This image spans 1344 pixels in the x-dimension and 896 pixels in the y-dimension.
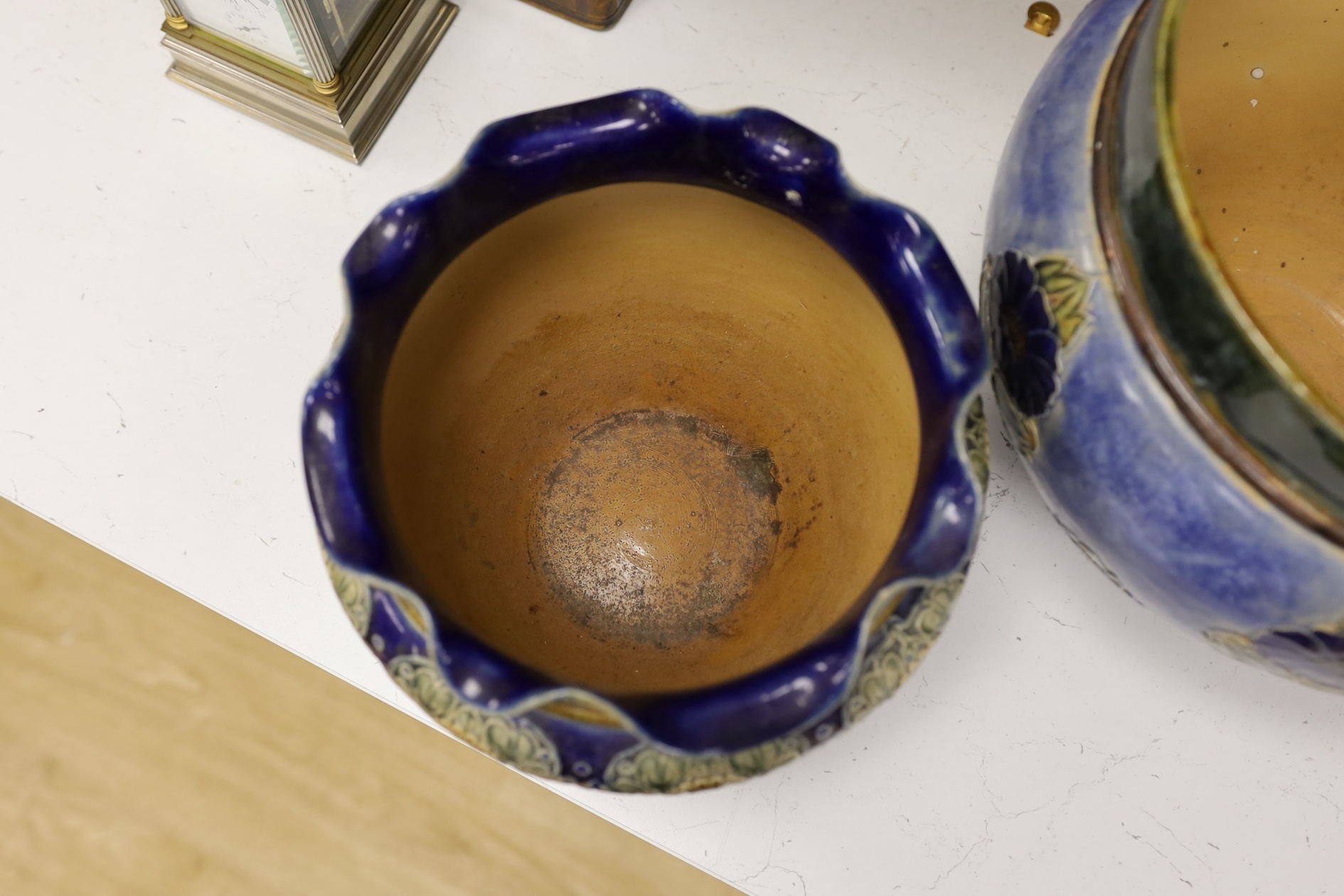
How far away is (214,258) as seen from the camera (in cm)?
70

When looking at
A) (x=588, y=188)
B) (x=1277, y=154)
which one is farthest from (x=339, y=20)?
(x=1277, y=154)

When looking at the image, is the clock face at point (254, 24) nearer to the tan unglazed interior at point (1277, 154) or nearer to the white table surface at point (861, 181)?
the white table surface at point (861, 181)

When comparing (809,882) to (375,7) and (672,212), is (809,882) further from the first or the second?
(375,7)

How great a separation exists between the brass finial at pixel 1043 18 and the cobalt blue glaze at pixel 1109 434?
0.27 m

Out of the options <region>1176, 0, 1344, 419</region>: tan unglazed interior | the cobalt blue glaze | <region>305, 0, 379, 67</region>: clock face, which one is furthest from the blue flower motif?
<region>305, 0, 379, 67</region>: clock face

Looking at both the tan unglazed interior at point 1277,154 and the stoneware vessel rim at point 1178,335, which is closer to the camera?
the stoneware vessel rim at point 1178,335

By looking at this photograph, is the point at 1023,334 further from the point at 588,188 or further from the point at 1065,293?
the point at 588,188

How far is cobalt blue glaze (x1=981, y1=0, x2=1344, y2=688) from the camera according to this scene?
1.35 ft

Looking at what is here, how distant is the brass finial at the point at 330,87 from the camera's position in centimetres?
67

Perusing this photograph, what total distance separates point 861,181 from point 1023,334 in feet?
0.91

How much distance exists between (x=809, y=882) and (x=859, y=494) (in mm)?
241

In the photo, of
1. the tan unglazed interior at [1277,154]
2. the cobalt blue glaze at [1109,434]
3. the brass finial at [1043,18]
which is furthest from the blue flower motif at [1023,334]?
the brass finial at [1043,18]

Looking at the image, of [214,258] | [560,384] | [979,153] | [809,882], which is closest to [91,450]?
[214,258]

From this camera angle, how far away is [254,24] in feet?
2.19
